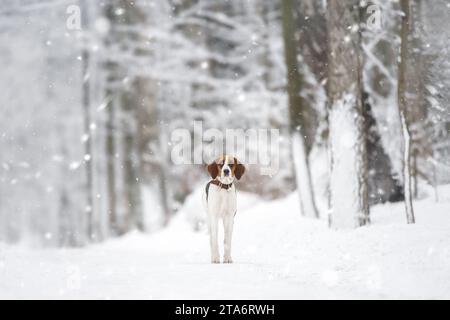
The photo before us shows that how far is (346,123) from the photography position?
10438 mm

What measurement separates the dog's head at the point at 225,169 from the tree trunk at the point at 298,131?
4.87 m

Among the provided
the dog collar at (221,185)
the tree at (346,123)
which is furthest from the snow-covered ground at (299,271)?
the dog collar at (221,185)

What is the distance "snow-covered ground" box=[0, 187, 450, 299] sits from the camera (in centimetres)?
611

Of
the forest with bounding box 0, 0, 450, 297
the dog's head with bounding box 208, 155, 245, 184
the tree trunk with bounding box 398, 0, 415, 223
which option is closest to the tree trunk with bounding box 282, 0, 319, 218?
the forest with bounding box 0, 0, 450, 297

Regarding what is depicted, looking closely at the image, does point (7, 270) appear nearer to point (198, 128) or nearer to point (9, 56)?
point (198, 128)

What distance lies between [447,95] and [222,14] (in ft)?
38.7

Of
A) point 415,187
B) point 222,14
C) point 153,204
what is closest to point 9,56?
point 153,204

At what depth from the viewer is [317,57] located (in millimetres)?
13445

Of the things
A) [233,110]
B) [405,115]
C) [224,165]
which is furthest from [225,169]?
[233,110]

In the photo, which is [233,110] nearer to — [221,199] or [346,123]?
[346,123]

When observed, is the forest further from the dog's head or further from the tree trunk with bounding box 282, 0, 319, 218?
the dog's head

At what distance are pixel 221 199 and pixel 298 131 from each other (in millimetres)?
5056

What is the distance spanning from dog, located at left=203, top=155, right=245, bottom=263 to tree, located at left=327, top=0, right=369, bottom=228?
237cm
